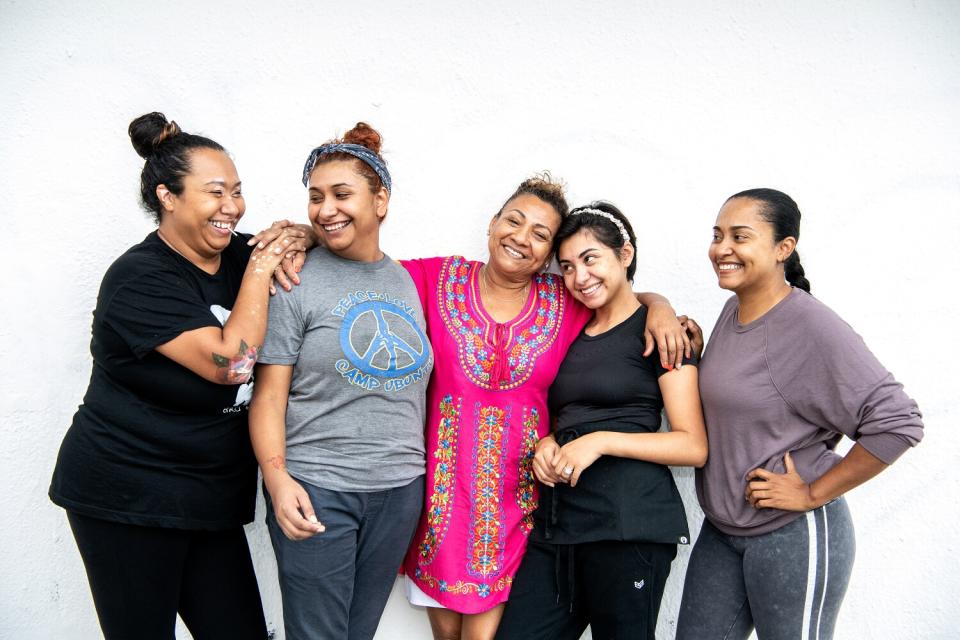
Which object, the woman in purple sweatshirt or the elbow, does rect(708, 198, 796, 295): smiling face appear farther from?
the elbow

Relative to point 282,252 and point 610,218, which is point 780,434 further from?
point 282,252

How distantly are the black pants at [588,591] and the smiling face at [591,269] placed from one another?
0.85m

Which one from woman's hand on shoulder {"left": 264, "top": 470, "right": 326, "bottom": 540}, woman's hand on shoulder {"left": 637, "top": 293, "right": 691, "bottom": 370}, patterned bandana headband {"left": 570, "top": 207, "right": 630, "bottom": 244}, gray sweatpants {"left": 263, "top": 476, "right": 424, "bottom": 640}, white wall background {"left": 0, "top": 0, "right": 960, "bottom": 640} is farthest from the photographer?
white wall background {"left": 0, "top": 0, "right": 960, "bottom": 640}

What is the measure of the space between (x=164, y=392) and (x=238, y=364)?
0.83ft

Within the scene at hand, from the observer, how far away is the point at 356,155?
2.07m

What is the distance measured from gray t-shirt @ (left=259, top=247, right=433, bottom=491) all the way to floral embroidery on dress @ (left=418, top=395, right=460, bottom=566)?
0.17m

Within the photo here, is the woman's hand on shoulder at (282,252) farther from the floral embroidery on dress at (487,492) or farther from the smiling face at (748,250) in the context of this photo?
the smiling face at (748,250)

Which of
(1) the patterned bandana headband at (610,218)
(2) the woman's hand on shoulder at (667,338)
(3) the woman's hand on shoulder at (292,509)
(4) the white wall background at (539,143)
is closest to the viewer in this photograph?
(3) the woman's hand on shoulder at (292,509)

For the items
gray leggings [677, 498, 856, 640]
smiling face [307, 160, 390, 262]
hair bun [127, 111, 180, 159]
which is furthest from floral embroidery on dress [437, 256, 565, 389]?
hair bun [127, 111, 180, 159]

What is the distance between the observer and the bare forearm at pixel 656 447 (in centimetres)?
206

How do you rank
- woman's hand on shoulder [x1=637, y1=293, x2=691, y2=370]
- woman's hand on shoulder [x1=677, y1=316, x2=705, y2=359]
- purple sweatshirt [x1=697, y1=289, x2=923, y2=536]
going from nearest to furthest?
purple sweatshirt [x1=697, y1=289, x2=923, y2=536]
woman's hand on shoulder [x1=637, y1=293, x2=691, y2=370]
woman's hand on shoulder [x1=677, y1=316, x2=705, y2=359]

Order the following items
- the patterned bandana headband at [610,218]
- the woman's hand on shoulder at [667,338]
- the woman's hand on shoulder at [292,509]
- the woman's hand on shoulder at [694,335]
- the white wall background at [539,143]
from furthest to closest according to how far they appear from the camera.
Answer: the white wall background at [539,143]
the patterned bandana headband at [610,218]
the woman's hand on shoulder at [694,335]
the woman's hand on shoulder at [667,338]
the woman's hand on shoulder at [292,509]

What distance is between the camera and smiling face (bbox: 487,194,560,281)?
227 centimetres

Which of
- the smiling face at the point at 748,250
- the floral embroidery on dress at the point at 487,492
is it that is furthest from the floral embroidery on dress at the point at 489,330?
the smiling face at the point at 748,250
